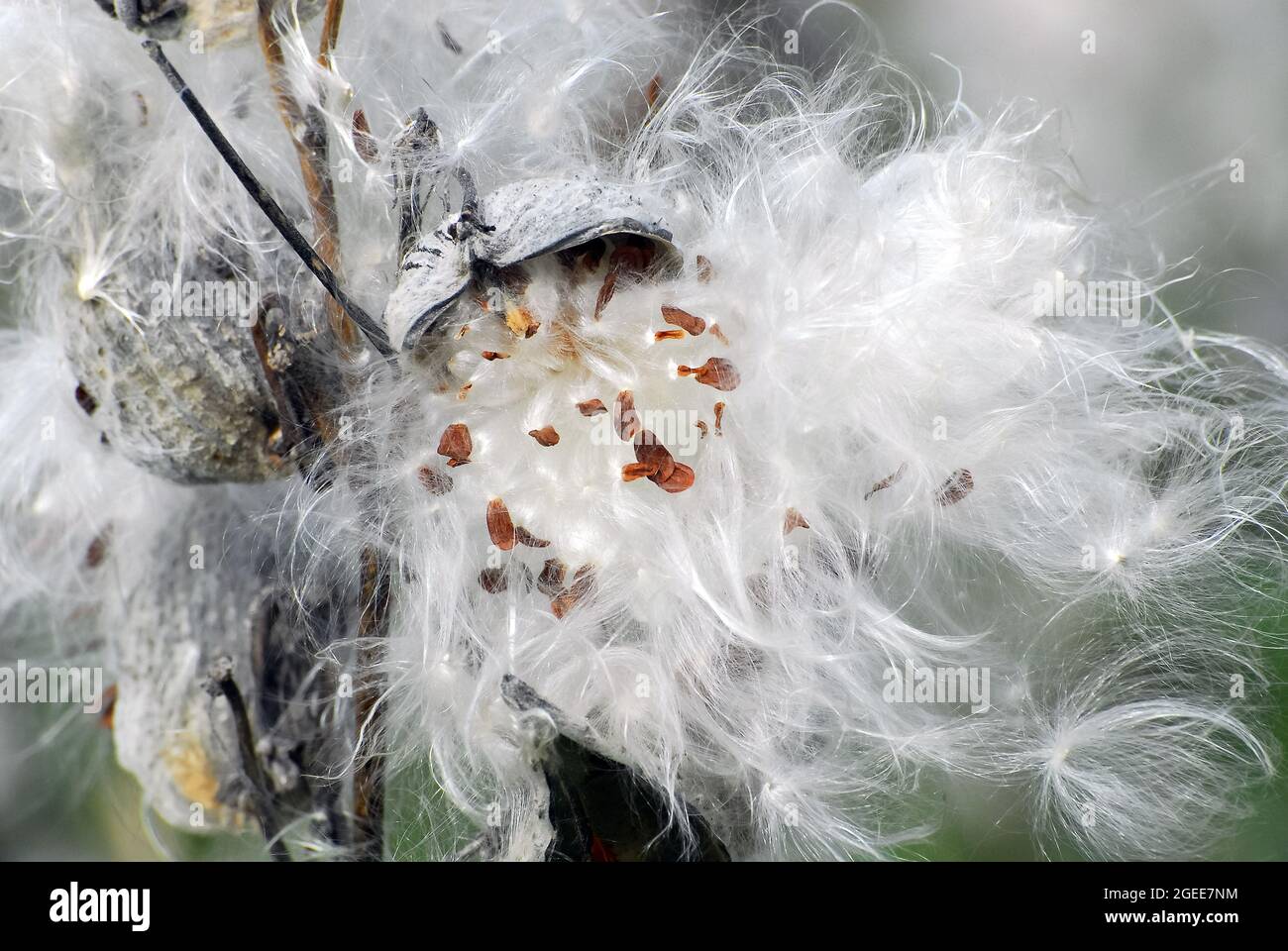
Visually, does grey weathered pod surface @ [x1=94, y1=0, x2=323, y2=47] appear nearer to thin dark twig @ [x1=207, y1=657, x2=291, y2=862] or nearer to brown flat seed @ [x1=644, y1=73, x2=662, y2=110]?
brown flat seed @ [x1=644, y1=73, x2=662, y2=110]

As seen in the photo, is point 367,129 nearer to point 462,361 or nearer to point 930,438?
point 462,361

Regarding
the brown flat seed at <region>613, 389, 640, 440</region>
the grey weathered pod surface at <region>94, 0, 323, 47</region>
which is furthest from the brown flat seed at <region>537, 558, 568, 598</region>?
the grey weathered pod surface at <region>94, 0, 323, 47</region>

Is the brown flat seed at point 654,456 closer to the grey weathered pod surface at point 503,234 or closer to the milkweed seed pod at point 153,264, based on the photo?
the grey weathered pod surface at point 503,234

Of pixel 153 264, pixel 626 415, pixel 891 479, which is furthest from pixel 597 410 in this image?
pixel 153 264

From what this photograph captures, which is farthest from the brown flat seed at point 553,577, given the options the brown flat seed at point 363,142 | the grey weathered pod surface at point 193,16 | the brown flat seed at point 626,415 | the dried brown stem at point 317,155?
the grey weathered pod surface at point 193,16

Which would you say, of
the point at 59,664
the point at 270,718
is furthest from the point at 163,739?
the point at 59,664

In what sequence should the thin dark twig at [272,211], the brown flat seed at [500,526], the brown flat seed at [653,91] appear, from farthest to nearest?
1. the brown flat seed at [653,91]
2. the brown flat seed at [500,526]
3. the thin dark twig at [272,211]

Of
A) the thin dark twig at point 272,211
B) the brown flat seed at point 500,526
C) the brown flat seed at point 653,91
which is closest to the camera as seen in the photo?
the thin dark twig at point 272,211
